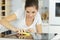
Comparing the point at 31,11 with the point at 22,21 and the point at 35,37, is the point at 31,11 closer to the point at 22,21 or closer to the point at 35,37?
the point at 22,21

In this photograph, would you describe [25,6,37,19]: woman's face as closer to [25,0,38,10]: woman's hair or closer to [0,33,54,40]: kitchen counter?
[25,0,38,10]: woman's hair

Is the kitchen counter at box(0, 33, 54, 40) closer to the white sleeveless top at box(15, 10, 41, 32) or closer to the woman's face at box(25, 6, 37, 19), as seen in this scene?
the white sleeveless top at box(15, 10, 41, 32)

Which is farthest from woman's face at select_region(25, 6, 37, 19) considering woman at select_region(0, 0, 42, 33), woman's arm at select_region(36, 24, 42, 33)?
woman's arm at select_region(36, 24, 42, 33)

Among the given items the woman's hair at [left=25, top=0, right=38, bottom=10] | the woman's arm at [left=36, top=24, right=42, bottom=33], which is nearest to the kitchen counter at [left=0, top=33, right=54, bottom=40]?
the woman's arm at [left=36, top=24, right=42, bottom=33]

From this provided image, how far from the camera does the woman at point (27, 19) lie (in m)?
1.99

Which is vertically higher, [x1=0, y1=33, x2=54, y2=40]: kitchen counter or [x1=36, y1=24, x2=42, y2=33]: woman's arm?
[x1=36, y1=24, x2=42, y2=33]: woman's arm

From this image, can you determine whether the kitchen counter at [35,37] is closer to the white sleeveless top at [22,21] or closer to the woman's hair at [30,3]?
the white sleeveless top at [22,21]

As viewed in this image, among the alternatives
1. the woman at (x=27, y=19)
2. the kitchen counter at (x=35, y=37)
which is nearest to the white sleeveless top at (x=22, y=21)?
the woman at (x=27, y=19)

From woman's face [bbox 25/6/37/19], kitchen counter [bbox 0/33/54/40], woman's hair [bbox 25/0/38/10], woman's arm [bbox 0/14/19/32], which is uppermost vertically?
woman's hair [bbox 25/0/38/10]

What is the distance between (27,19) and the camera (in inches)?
79.2

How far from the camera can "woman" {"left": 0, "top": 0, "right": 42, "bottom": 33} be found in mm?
1985

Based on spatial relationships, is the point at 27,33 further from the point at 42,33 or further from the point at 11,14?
the point at 11,14

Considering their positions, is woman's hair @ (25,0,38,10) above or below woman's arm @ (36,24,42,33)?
above

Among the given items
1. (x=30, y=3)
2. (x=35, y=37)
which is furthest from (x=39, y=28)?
(x=30, y=3)
